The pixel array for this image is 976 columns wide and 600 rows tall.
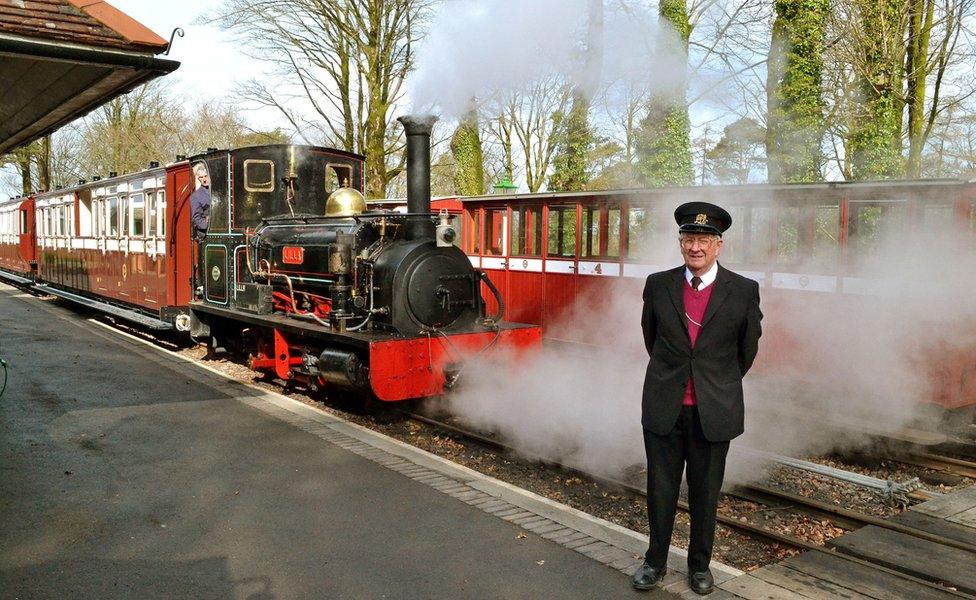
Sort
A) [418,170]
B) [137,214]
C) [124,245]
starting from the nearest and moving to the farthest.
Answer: [418,170] < [137,214] < [124,245]

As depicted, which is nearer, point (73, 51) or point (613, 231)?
point (73, 51)

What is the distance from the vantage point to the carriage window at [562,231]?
12.2m

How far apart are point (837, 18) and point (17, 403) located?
51.9 feet

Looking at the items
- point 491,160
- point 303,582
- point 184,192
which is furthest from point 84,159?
point 303,582

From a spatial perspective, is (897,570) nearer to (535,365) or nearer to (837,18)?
(535,365)

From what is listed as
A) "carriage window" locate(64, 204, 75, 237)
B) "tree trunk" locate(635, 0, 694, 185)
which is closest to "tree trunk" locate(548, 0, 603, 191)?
"tree trunk" locate(635, 0, 694, 185)

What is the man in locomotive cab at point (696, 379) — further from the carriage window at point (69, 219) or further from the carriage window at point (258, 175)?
the carriage window at point (69, 219)

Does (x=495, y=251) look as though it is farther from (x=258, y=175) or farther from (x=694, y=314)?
(x=694, y=314)

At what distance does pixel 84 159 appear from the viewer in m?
41.0

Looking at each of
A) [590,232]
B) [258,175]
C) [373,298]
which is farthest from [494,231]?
[373,298]

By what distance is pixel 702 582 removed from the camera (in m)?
3.66

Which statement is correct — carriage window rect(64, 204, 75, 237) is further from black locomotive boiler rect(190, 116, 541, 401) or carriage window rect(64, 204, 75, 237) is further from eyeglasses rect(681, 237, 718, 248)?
eyeglasses rect(681, 237, 718, 248)

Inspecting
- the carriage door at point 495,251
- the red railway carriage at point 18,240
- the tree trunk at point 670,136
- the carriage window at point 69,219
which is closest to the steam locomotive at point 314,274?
the carriage door at point 495,251

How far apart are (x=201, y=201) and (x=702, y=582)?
7.88 m
